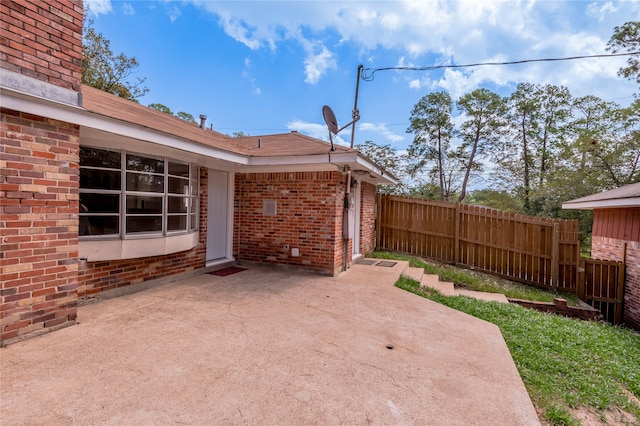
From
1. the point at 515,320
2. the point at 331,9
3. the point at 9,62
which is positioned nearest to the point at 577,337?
the point at 515,320

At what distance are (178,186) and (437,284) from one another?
581 cm

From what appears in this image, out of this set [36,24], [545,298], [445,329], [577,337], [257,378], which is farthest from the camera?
[545,298]

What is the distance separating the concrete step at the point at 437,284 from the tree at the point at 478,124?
→ 45.8 ft

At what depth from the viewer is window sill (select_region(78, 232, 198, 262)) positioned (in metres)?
3.98

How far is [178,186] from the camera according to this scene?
5.12 meters

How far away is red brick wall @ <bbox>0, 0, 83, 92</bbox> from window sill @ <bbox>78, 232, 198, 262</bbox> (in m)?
2.00

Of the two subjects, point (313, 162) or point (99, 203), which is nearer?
point (99, 203)

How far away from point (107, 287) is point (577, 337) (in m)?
6.88

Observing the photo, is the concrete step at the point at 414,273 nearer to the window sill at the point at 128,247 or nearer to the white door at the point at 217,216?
the white door at the point at 217,216

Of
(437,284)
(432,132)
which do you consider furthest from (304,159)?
(432,132)

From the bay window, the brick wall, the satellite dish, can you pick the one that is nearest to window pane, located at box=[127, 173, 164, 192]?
the bay window

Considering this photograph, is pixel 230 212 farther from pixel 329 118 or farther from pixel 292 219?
pixel 329 118

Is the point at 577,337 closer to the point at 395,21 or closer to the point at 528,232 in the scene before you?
the point at 528,232

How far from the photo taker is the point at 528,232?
7.89 m
